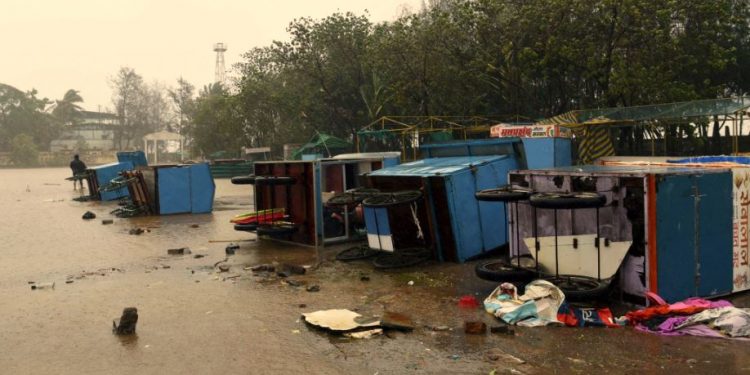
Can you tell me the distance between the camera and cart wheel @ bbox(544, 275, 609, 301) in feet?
18.6

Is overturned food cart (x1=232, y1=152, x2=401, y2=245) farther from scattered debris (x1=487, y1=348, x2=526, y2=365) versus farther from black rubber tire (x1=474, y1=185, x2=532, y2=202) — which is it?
scattered debris (x1=487, y1=348, x2=526, y2=365)

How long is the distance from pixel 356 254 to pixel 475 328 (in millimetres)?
4249

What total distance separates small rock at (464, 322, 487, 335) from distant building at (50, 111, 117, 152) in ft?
325

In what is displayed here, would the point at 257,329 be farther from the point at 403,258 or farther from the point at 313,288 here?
the point at 403,258

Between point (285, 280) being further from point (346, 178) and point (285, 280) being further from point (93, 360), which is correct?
point (346, 178)

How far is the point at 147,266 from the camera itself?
955 cm

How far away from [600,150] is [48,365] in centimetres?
1972

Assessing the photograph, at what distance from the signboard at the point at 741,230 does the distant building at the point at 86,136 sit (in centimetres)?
9973

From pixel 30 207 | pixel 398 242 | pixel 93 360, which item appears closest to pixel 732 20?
pixel 398 242

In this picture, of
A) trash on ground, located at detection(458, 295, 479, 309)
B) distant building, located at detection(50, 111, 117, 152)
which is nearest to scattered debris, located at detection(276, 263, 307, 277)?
trash on ground, located at detection(458, 295, 479, 309)

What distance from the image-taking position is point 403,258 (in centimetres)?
876

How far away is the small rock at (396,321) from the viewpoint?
5.63 m

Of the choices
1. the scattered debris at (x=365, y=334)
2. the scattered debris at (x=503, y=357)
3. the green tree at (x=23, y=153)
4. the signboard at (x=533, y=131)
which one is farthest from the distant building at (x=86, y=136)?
the scattered debris at (x=503, y=357)

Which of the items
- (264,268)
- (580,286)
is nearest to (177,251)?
(264,268)
